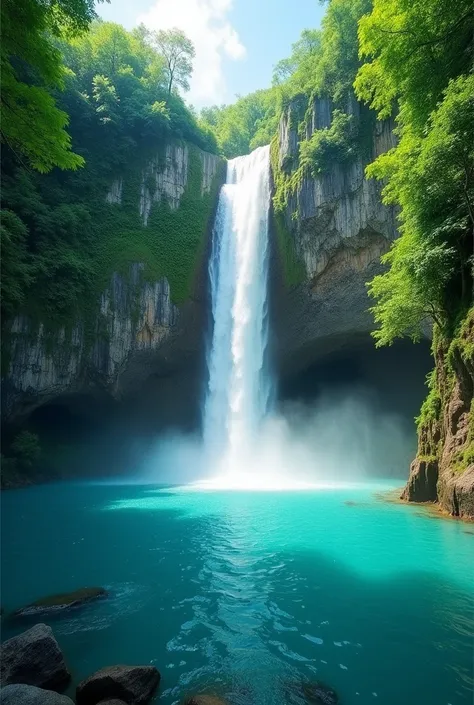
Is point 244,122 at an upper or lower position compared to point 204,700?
upper

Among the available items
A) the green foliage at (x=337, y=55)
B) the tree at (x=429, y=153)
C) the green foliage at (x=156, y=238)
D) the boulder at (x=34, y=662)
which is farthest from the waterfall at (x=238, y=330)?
the boulder at (x=34, y=662)

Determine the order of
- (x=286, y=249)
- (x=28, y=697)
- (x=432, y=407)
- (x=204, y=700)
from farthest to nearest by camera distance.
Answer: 1. (x=286, y=249)
2. (x=432, y=407)
3. (x=204, y=700)
4. (x=28, y=697)

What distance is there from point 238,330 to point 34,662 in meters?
20.4

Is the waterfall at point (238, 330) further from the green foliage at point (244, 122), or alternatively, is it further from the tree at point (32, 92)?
the tree at point (32, 92)

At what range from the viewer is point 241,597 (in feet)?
18.0

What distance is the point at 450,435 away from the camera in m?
10.3

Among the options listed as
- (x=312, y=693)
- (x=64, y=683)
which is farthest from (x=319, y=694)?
(x=64, y=683)

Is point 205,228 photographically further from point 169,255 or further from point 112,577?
point 112,577

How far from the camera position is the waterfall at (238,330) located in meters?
22.6

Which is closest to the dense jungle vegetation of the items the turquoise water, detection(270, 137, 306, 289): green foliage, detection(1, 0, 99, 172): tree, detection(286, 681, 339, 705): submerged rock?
detection(1, 0, 99, 172): tree

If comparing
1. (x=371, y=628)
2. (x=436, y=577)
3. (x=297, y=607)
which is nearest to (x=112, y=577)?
(x=297, y=607)

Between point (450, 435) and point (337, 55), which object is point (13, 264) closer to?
point (450, 435)

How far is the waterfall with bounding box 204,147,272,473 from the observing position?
22562 mm

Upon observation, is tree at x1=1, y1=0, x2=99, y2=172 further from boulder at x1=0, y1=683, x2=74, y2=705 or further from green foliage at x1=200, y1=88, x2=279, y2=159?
green foliage at x1=200, y1=88, x2=279, y2=159
